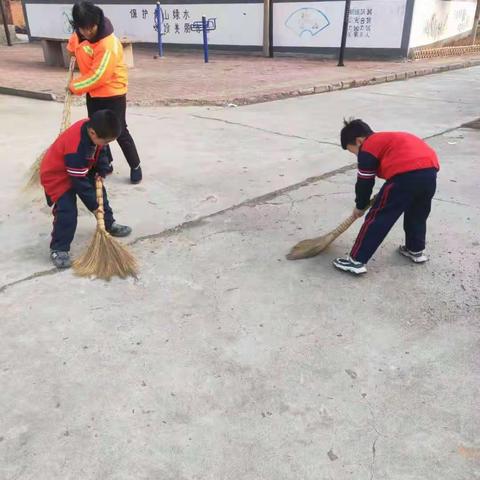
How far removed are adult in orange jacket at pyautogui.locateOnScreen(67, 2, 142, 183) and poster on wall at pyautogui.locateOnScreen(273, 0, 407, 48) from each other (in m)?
10.8

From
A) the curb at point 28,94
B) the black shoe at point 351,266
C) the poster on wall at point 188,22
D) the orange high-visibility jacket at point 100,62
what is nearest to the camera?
the black shoe at point 351,266

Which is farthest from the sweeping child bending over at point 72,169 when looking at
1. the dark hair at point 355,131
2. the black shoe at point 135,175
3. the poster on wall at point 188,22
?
the poster on wall at point 188,22

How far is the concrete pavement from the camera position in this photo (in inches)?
70.9

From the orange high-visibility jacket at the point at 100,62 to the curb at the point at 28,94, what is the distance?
434 centimetres

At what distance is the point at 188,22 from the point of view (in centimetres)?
1512

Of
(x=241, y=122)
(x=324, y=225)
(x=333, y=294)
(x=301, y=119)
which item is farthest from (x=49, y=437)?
(x=301, y=119)

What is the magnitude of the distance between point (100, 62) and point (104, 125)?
4.26 ft

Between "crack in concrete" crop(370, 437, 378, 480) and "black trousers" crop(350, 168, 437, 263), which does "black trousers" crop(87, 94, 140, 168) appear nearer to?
"black trousers" crop(350, 168, 437, 263)

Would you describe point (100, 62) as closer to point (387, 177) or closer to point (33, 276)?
point (33, 276)

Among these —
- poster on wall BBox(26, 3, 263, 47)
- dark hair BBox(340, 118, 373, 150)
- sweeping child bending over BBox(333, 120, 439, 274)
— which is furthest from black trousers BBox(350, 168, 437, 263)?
poster on wall BBox(26, 3, 263, 47)

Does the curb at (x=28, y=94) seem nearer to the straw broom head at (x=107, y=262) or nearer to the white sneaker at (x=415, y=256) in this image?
the straw broom head at (x=107, y=262)

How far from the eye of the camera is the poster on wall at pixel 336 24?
1289 centimetres

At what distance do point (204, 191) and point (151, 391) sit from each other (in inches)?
94.3

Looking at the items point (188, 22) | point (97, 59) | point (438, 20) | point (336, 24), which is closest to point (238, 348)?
point (97, 59)
